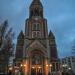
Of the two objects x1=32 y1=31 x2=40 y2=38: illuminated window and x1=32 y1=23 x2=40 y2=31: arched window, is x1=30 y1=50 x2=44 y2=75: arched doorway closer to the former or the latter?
x1=32 y1=31 x2=40 y2=38: illuminated window

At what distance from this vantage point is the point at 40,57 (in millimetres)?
54094

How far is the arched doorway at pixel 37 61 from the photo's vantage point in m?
53.2

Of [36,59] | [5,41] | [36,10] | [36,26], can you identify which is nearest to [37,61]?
[36,59]

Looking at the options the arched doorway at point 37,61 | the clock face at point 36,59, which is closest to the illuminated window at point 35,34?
the arched doorway at point 37,61

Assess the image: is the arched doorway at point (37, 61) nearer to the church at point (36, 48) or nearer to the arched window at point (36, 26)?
the church at point (36, 48)

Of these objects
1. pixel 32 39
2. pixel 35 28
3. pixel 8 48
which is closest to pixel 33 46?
pixel 32 39

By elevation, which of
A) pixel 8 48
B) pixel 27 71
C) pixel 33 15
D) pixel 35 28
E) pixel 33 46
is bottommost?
pixel 27 71

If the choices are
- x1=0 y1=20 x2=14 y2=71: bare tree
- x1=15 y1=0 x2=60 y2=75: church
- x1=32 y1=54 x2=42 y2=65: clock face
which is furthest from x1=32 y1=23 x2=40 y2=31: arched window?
x1=0 y1=20 x2=14 y2=71: bare tree

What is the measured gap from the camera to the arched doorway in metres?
53.2

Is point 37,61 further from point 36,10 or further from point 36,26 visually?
point 36,10

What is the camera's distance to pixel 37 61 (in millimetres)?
53750

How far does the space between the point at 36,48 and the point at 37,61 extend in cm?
358

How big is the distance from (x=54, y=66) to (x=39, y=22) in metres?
14.0

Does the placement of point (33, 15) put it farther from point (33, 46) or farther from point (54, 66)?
point (54, 66)
